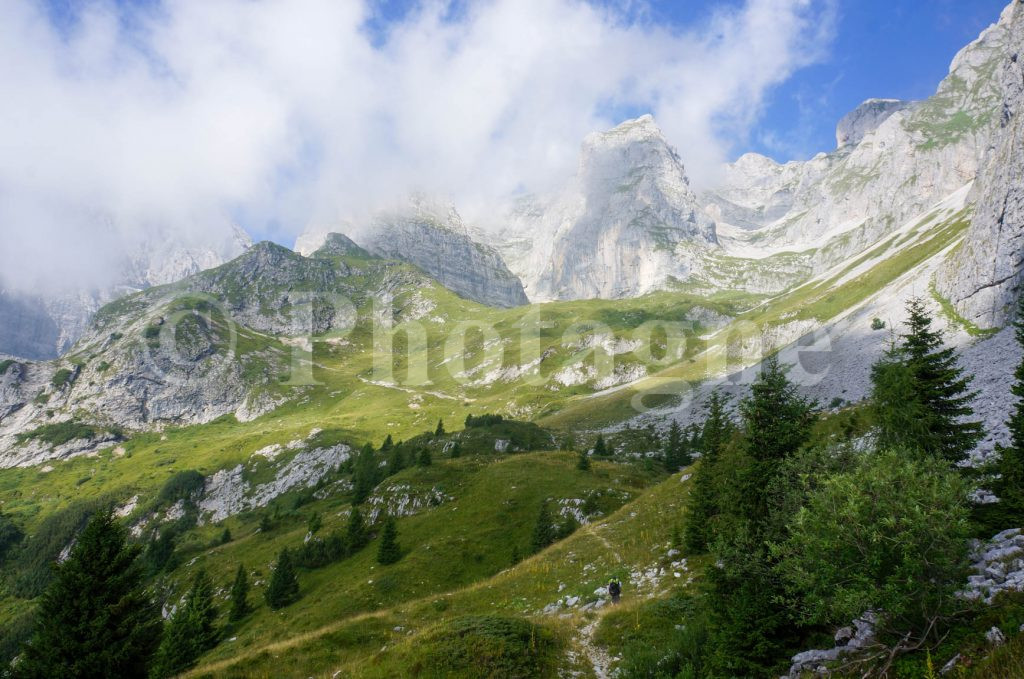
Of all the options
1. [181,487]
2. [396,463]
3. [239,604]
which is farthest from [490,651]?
[181,487]

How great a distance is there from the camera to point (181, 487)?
160 meters

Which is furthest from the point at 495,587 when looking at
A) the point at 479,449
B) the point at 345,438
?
the point at 345,438

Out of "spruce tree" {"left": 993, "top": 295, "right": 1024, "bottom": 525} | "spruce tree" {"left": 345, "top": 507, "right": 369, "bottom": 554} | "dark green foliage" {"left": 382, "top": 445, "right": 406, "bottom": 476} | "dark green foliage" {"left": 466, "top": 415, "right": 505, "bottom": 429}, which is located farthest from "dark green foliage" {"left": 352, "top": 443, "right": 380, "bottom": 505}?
"spruce tree" {"left": 993, "top": 295, "right": 1024, "bottom": 525}

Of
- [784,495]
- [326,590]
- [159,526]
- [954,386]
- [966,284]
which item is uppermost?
[966,284]

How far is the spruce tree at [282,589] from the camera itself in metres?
43.3

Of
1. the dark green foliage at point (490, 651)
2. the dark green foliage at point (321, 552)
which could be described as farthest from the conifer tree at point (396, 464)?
the dark green foliage at point (490, 651)

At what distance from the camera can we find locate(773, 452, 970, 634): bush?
9797 millimetres

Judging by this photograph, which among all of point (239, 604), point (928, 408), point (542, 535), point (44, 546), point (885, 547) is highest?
point (928, 408)

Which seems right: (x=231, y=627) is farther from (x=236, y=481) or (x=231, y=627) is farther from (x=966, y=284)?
(x=236, y=481)

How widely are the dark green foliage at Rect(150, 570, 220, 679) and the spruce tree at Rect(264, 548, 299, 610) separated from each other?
15.4ft

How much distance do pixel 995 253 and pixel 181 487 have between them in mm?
217855

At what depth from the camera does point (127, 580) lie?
2172 centimetres

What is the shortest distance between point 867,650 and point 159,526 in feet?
626

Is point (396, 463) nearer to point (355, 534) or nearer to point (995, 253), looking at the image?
point (355, 534)
